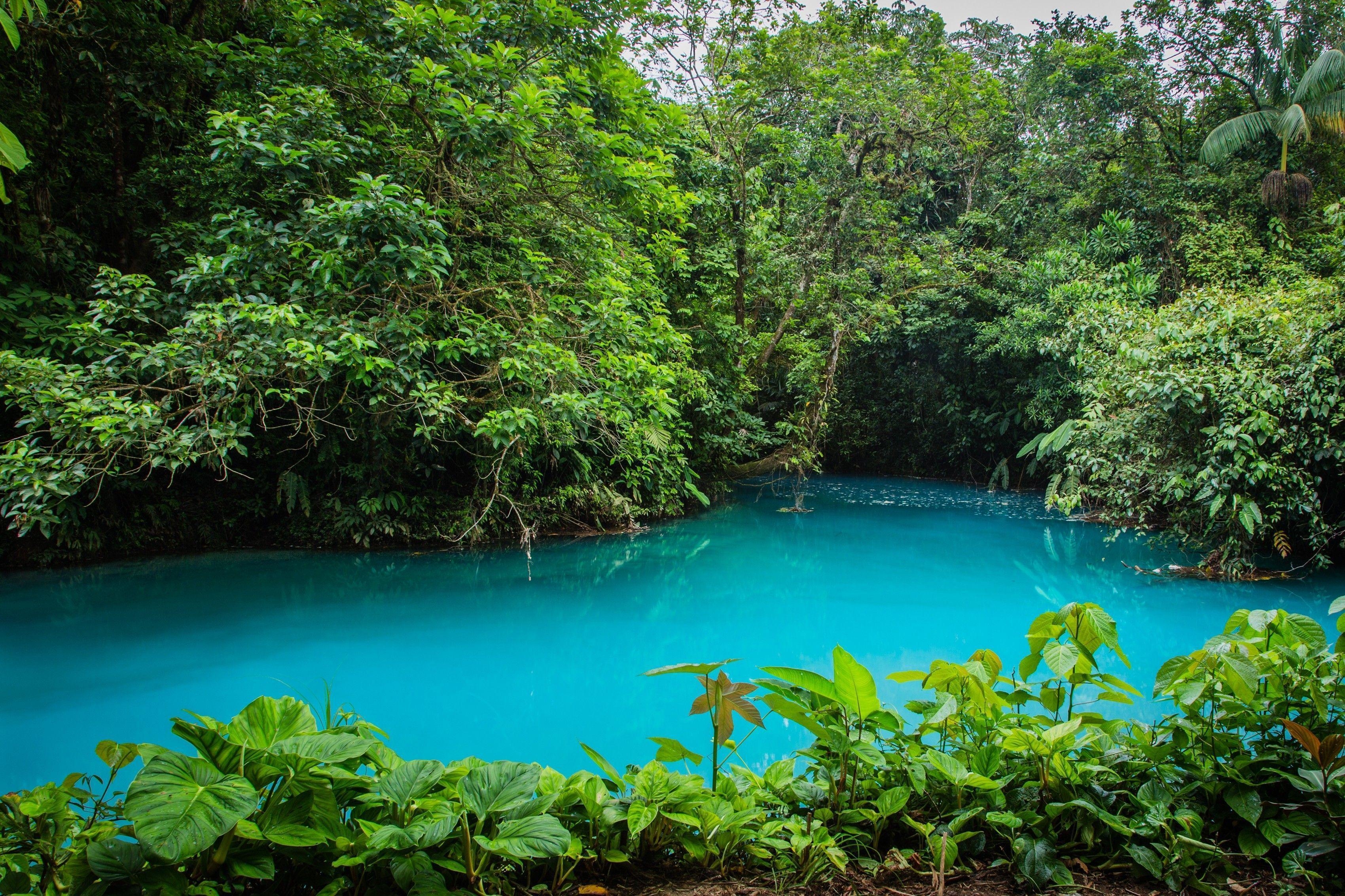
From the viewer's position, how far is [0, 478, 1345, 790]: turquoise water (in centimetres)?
339

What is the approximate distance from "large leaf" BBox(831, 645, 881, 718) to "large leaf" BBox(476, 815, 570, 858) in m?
0.55

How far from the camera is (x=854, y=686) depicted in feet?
4.41

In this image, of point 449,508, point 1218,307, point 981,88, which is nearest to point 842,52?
point 981,88

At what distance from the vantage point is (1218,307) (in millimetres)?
6363

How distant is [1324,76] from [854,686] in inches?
471

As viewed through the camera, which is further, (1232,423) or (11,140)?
(1232,423)

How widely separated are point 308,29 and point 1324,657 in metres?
7.36

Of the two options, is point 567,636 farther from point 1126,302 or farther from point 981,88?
point 981,88

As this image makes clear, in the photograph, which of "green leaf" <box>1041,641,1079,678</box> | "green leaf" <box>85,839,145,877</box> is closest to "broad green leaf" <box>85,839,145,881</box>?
"green leaf" <box>85,839,145,877</box>

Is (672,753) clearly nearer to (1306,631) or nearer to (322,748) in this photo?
(322,748)

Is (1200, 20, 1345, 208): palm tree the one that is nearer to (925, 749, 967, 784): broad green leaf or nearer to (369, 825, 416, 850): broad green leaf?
(925, 749, 967, 784): broad green leaf

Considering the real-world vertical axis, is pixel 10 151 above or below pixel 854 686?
above

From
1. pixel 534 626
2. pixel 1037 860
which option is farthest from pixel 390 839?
pixel 534 626

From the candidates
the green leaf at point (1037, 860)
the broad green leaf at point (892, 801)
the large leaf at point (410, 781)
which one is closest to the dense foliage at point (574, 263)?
the large leaf at point (410, 781)
